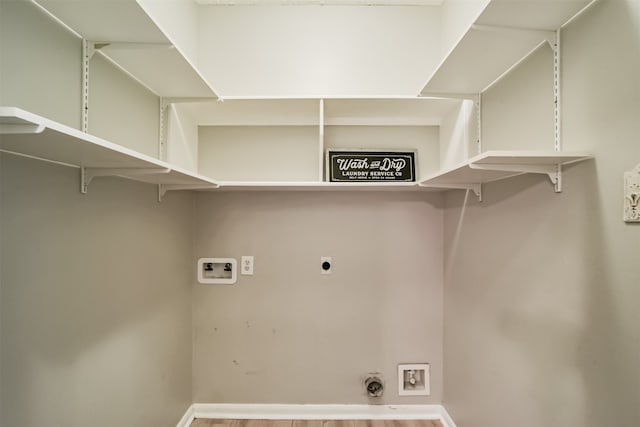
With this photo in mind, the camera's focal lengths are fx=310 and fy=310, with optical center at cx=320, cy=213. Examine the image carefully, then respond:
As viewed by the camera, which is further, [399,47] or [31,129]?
[399,47]

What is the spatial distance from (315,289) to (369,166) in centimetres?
92

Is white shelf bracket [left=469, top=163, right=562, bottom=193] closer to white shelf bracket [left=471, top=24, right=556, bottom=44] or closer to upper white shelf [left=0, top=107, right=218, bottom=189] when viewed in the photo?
white shelf bracket [left=471, top=24, right=556, bottom=44]

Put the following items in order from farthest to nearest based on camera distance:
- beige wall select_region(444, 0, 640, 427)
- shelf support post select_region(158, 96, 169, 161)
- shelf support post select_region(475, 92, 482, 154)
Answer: shelf support post select_region(158, 96, 169, 161) < shelf support post select_region(475, 92, 482, 154) < beige wall select_region(444, 0, 640, 427)

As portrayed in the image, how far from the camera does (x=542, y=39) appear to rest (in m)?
1.14

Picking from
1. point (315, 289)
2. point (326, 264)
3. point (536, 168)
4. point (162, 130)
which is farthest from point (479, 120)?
point (162, 130)

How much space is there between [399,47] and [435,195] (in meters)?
1.04

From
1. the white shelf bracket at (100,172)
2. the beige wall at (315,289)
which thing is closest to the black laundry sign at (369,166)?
the beige wall at (315,289)

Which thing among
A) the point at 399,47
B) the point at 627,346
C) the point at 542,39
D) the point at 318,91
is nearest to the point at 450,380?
the point at 627,346

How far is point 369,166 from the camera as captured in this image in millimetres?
2068

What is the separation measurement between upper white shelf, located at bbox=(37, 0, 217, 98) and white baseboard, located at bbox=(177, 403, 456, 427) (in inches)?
81.1

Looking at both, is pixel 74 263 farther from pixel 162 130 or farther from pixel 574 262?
pixel 574 262

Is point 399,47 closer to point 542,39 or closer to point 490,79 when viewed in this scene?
point 490,79

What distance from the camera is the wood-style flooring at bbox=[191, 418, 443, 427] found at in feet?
6.80

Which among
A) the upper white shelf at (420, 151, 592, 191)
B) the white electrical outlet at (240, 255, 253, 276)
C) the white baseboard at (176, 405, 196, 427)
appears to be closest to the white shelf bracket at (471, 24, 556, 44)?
the upper white shelf at (420, 151, 592, 191)
